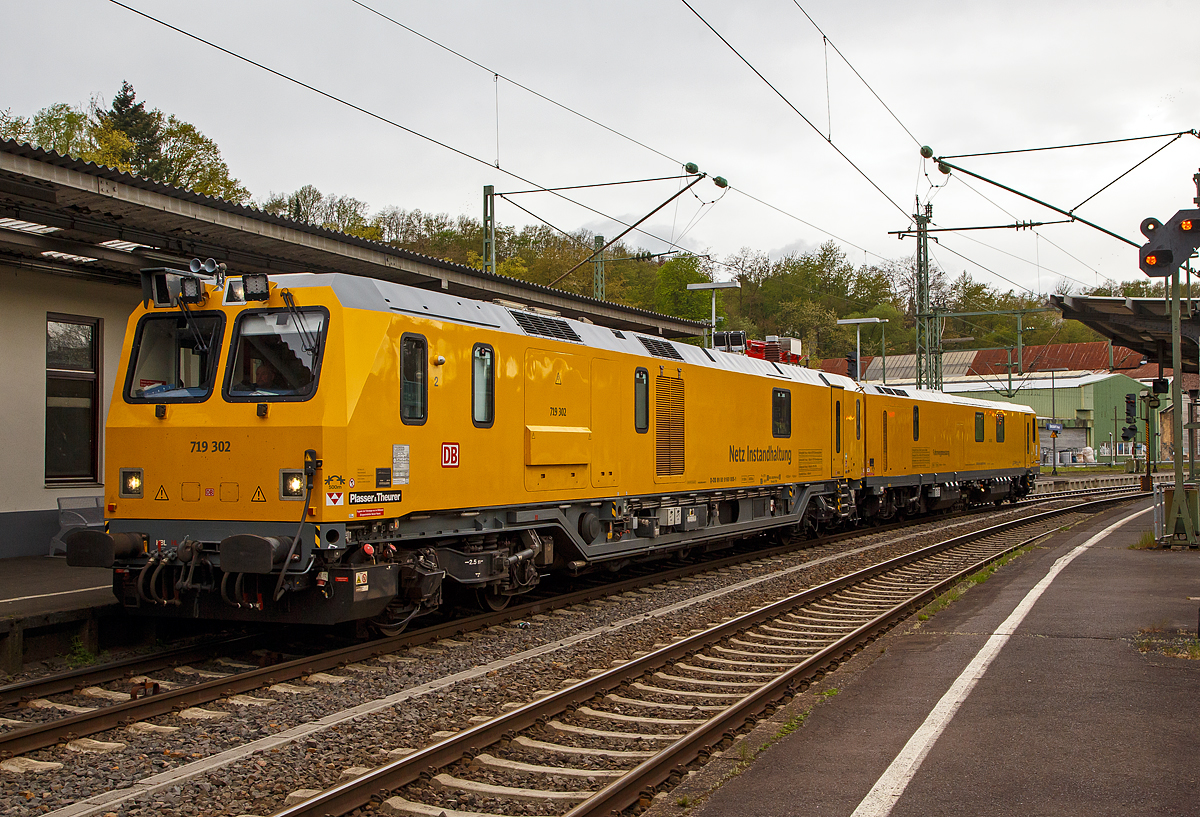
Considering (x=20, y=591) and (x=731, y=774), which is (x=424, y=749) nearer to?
(x=731, y=774)

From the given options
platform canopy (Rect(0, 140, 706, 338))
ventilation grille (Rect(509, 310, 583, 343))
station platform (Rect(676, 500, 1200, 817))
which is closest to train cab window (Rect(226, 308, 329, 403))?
platform canopy (Rect(0, 140, 706, 338))

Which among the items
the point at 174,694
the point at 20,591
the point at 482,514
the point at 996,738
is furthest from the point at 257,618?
the point at 996,738

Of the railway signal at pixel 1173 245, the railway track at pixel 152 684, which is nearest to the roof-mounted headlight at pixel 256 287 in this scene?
the railway track at pixel 152 684

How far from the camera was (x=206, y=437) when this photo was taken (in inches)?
340

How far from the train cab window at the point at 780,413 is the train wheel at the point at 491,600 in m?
7.46

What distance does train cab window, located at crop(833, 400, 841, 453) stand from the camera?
19797 millimetres

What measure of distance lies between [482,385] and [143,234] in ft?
15.0

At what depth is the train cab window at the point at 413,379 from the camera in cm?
891

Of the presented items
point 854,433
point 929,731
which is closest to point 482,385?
point 929,731

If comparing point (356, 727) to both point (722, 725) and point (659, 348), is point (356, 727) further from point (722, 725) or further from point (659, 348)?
point (659, 348)

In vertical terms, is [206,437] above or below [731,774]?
above

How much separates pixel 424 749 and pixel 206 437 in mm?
3851

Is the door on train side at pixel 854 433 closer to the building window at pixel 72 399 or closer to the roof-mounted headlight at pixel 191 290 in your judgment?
the building window at pixel 72 399

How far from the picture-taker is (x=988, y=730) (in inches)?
A: 242
